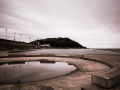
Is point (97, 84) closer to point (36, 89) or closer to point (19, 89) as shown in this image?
point (36, 89)

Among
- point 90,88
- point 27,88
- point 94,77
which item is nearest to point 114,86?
point 94,77

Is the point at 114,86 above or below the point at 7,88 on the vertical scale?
above

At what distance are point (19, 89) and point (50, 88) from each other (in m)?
1.57

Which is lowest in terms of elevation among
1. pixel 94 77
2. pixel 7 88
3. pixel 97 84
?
pixel 7 88

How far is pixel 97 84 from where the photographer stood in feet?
10.9

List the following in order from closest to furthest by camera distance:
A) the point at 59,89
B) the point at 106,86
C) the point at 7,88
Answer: the point at 106,86
the point at 59,89
the point at 7,88

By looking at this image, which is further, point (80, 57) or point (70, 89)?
point (80, 57)

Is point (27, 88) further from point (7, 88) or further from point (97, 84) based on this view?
point (97, 84)

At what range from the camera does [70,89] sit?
369 centimetres

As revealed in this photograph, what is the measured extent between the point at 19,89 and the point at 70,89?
8.43 ft

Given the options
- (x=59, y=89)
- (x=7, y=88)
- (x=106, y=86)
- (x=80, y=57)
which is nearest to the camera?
(x=106, y=86)

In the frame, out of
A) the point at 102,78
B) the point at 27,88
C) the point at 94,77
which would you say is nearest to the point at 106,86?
the point at 102,78

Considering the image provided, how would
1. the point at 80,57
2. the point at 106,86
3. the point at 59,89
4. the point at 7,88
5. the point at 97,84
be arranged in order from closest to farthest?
the point at 106,86 < the point at 97,84 < the point at 59,89 < the point at 7,88 < the point at 80,57

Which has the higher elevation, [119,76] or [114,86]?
[119,76]
